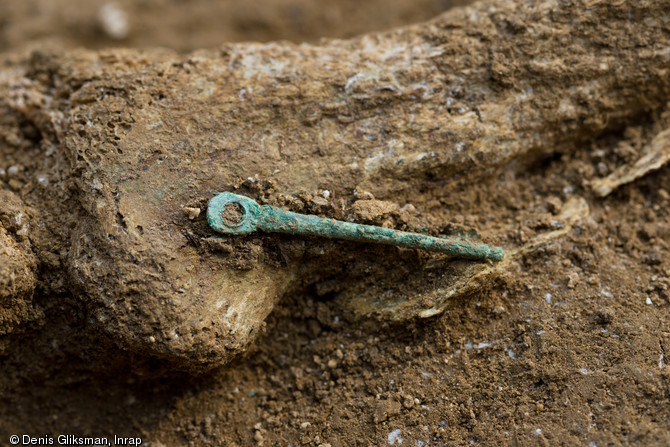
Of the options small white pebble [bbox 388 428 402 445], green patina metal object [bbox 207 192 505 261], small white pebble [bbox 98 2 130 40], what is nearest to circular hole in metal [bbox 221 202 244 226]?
green patina metal object [bbox 207 192 505 261]

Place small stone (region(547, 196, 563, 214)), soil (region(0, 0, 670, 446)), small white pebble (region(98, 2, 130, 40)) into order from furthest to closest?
small white pebble (region(98, 2, 130, 40)) < small stone (region(547, 196, 563, 214)) < soil (region(0, 0, 670, 446))

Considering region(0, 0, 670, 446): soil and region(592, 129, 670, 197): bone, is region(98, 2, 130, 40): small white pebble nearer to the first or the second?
region(0, 0, 670, 446): soil

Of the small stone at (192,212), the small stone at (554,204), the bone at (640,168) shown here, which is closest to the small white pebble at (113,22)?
the small stone at (192,212)

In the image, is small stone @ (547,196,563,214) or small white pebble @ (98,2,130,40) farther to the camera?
small white pebble @ (98,2,130,40)

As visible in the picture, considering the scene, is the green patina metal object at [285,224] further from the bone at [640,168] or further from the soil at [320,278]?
the bone at [640,168]

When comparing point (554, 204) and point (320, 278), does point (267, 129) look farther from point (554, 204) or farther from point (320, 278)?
point (554, 204)

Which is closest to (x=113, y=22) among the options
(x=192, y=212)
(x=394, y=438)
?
(x=192, y=212)
